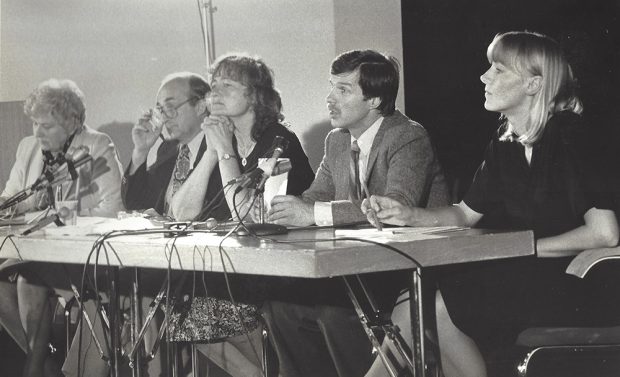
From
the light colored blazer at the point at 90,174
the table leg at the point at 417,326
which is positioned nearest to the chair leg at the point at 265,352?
the table leg at the point at 417,326

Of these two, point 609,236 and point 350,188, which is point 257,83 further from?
point 609,236

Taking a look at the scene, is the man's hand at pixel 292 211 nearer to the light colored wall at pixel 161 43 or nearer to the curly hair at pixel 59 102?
the light colored wall at pixel 161 43

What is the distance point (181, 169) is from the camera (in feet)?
11.2

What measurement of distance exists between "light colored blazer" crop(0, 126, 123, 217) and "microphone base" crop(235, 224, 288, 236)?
1.44 metres

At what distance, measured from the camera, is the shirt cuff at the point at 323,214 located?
242 cm

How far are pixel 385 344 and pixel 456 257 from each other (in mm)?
415

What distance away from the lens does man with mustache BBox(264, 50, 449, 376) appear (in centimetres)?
228

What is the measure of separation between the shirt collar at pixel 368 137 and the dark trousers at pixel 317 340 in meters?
0.60

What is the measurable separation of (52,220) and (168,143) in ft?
3.09

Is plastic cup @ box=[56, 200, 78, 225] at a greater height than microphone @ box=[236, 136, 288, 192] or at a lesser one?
lesser

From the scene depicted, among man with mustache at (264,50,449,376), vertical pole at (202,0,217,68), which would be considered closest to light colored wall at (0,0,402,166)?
vertical pole at (202,0,217,68)

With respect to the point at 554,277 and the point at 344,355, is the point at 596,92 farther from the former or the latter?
the point at 344,355

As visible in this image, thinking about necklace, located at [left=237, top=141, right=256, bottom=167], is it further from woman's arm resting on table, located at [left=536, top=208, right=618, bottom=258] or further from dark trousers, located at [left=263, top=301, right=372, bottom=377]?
woman's arm resting on table, located at [left=536, top=208, right=618, bottom=258]

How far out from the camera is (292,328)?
249cm
